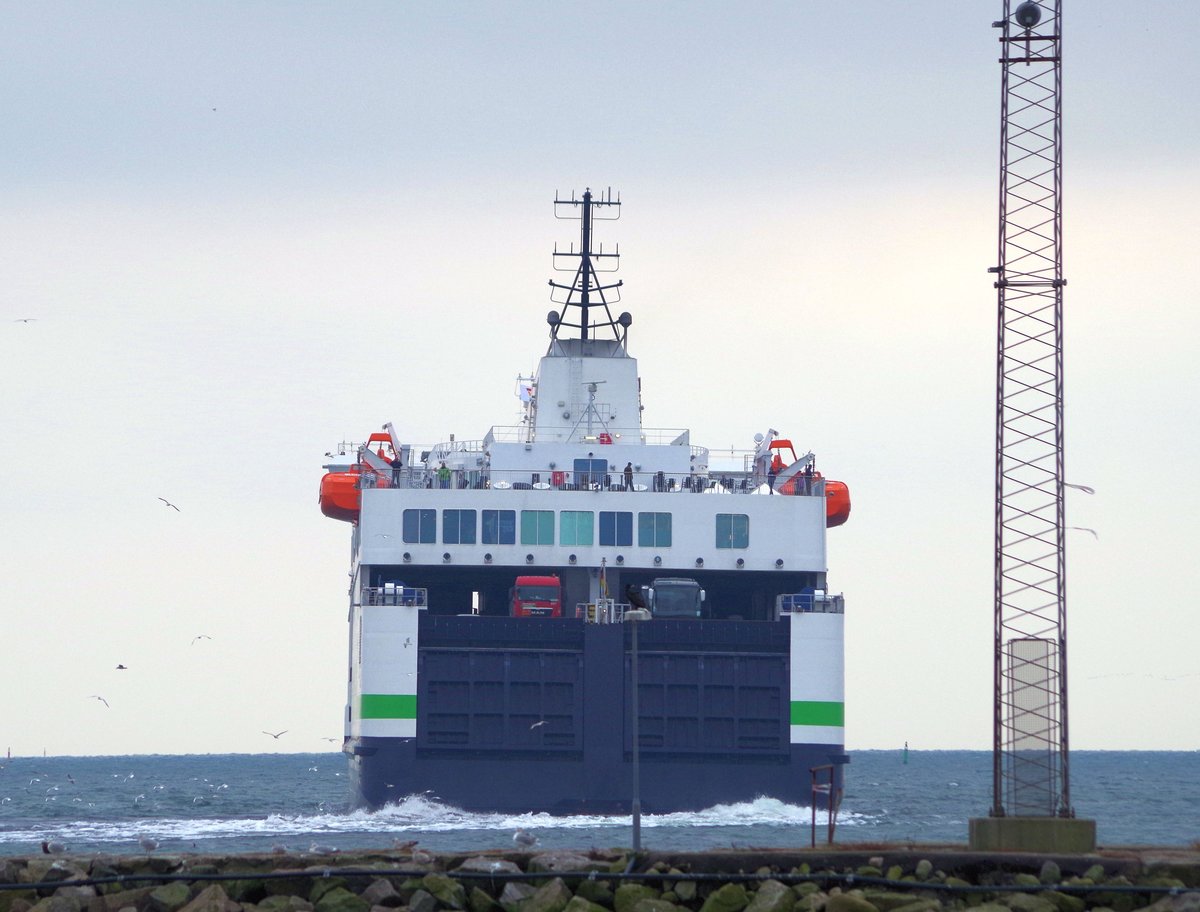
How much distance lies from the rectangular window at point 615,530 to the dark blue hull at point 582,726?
3873mm

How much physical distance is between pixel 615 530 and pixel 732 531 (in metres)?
3.33

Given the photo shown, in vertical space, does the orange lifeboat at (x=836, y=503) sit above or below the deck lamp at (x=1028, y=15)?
below

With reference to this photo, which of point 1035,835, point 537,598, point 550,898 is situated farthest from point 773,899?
point 537,598

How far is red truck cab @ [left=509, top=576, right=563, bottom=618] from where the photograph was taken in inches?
2120

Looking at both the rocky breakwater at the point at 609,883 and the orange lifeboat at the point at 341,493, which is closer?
the rocky breakwater at the point at 609,883

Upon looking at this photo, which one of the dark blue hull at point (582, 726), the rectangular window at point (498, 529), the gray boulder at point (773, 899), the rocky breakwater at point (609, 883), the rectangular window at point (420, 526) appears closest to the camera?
the gray boulder at point (773, 899)

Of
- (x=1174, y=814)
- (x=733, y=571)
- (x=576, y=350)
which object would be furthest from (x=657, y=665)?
(x=1174, y=814)

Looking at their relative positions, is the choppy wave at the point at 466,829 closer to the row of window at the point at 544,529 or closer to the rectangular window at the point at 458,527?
the rectangular window at the point at 458,527

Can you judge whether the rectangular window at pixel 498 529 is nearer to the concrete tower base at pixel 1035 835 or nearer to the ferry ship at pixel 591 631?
the ferry ship at pixel 591 631

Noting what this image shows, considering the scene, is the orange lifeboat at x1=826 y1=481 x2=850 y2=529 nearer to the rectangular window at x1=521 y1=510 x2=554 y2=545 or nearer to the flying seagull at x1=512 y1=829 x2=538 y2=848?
the rectangular window at x1=521 y1=510 x2=554 y2=545

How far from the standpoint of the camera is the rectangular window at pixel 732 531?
55344 mm

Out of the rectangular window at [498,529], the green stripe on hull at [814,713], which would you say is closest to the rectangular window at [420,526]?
the rectangular window at [498,529]

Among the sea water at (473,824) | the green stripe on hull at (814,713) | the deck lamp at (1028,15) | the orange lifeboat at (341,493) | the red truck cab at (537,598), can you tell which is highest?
the deck lamp at (1028,15)

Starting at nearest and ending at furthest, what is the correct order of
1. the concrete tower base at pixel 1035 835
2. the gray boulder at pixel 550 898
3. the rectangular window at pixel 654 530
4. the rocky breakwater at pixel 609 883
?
1. the rocky breakwater at pixel 609 883
2. the gray boulder at pixel 550 898
3. the concrete tower base at pixel 1035 835
4. the rectangular window at pixel 654 530
